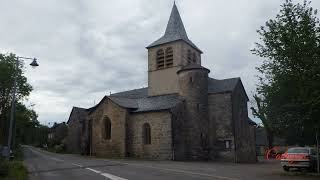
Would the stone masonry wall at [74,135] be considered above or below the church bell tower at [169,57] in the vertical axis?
below

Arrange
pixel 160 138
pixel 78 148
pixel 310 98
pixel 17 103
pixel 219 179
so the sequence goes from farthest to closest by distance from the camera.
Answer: pixel 78 148 → pixel 17 103 → pixel 160 138 → pixel 310 98 → pixel 219 179

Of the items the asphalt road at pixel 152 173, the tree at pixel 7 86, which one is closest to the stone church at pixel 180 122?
the tree at pixel 7 86

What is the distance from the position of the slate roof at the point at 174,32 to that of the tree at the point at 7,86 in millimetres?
15859

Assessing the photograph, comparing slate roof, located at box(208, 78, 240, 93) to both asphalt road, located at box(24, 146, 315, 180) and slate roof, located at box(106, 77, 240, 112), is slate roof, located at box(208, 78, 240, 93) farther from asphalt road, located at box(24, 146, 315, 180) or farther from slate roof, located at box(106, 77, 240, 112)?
asphalt road, located at box(24, 146, 315, 180)

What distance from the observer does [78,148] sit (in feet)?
179

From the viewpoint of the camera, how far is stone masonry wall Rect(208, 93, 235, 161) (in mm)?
35875

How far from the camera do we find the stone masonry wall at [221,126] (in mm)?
35875

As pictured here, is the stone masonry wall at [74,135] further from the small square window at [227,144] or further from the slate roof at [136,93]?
the small square window at [227,144]

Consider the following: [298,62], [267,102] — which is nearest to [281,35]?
[298,62]

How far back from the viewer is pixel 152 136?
36250 millimetres

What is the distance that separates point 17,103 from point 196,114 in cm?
2254

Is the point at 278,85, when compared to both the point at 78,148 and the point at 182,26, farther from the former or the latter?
the point at 78,148

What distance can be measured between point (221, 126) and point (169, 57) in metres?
11.1

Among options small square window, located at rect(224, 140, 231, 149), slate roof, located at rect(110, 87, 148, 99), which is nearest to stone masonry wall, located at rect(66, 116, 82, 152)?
slate roof, located at rect(110, 87, 148, 99)
